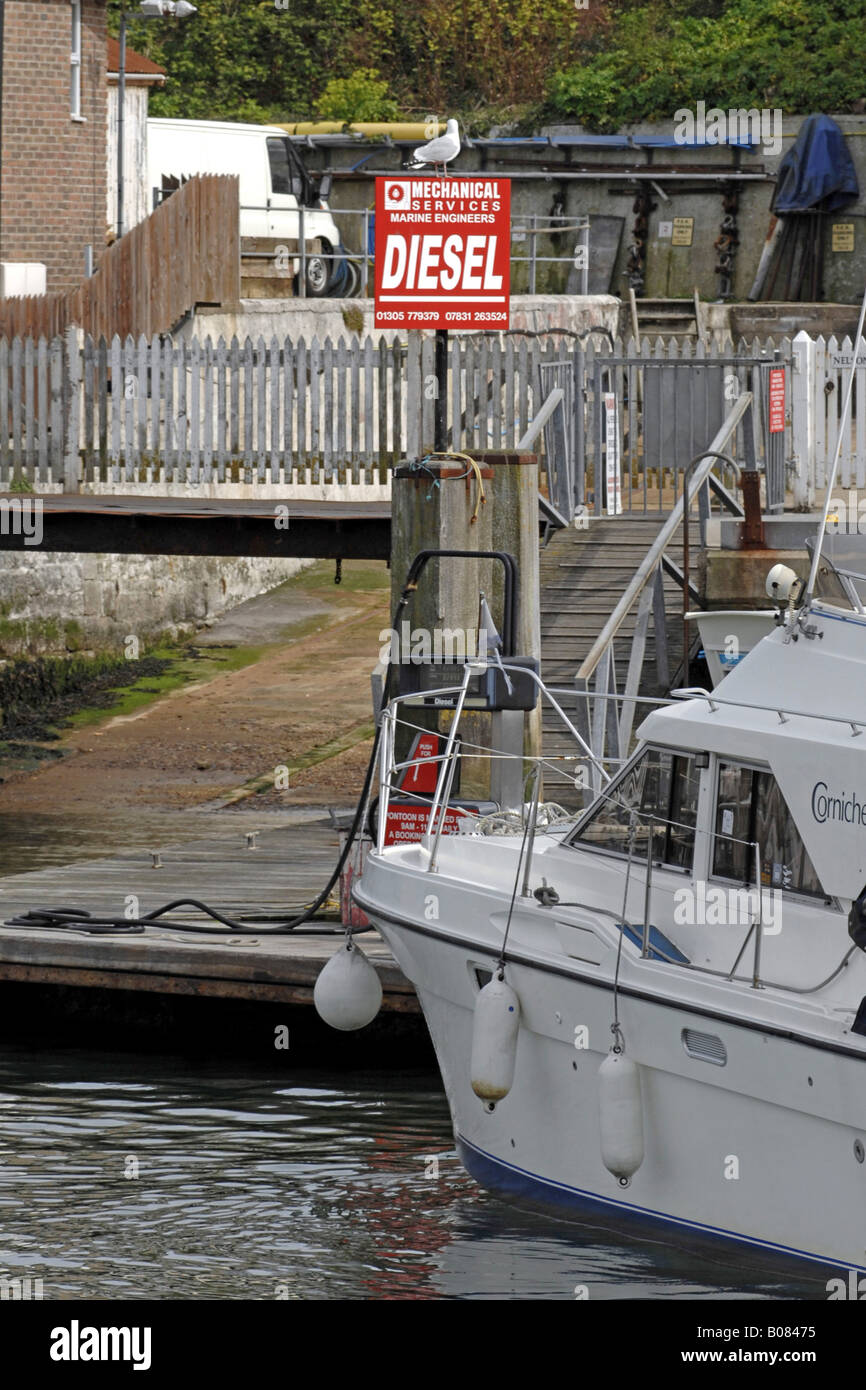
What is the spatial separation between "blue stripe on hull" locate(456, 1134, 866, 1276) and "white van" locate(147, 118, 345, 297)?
22804 millimetres

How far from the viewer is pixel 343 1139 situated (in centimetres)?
1068

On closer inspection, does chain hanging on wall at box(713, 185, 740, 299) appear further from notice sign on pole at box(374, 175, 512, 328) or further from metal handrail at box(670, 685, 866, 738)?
metal handrail at box(670, 685, 866, 738)

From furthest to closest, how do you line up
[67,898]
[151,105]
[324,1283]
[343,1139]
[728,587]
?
1. [151,105]
2. [728,587]
3. [67,898]
4. [343,1139]
5. [324,1283]

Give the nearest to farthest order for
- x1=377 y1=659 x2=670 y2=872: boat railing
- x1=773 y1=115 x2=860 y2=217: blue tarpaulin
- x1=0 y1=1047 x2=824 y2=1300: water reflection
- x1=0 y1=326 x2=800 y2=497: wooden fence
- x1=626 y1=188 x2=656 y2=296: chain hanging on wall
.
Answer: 1. x1=0 y1=1047 x2=824 y2=1300: water reflection
2. x1=377 y1=659 x2=670 y2=872: boat railing
3. x1=0 y1=326 x2=800 y2=497: wooden fence
4. x1=773 y1=115 x2=860 y2=217: blue tarpaulin
5. x1=626 y1=188 x2=656 y2=296: chain hanging on wall

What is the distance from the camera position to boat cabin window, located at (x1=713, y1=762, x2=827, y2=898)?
8445 mm

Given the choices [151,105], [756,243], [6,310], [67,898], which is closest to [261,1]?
[151,105]

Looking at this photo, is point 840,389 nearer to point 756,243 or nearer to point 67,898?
point 67,898

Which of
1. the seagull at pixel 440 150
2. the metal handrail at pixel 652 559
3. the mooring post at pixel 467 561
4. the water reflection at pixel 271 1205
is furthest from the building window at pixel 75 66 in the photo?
the water reflection at pixel 271 1205

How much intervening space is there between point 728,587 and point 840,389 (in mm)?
5268

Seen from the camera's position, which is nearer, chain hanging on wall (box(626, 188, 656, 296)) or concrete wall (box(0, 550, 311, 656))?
concrete wall (box(0, 550, 311, 656))
